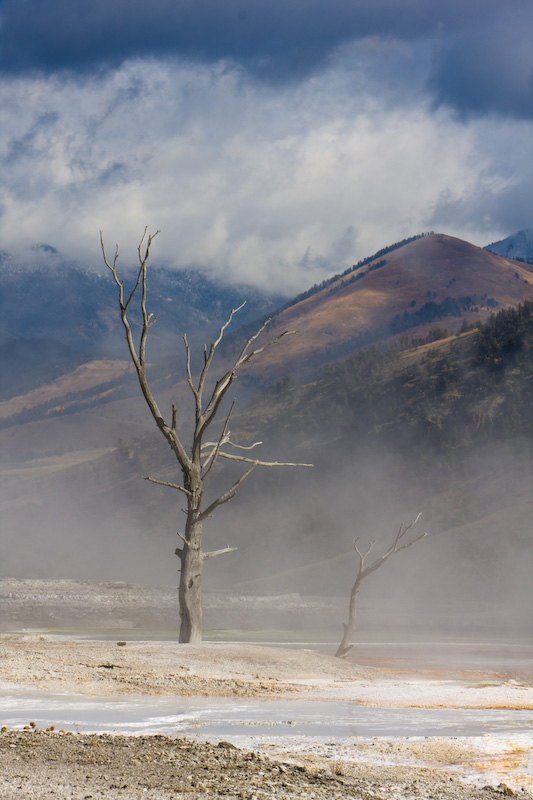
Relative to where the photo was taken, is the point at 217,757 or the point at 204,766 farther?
the point at 217,757

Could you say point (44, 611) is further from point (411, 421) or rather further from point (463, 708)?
point (411, 421)

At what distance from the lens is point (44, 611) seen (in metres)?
51.8

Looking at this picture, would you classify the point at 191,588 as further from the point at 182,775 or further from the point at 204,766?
the point at 182,775

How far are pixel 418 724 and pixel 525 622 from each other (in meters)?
45.9

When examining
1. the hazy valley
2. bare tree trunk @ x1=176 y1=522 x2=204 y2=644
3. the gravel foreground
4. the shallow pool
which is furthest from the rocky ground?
the hazy valley

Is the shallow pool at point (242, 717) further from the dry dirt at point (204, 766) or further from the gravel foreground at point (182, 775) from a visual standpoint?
the gravel foreground at point (182, 775)

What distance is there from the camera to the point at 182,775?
6984mm

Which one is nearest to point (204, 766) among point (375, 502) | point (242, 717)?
point (242, 717)

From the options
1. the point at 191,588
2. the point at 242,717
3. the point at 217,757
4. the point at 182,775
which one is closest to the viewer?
the point at 182,775

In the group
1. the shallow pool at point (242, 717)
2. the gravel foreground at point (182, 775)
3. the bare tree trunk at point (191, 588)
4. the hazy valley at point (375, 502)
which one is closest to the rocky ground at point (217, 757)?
the gravel foreground at point (182, 775)

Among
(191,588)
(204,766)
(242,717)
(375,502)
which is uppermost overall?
(375,502)

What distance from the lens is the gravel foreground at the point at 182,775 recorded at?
653 cm

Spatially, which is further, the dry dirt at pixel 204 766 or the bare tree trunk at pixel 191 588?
the bare tree trunk at pixel 191 588

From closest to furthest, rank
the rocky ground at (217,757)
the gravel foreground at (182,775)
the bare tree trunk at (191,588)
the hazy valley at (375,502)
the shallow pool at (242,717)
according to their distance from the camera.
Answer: the gravel foreground at (182,775) → the rocky ground at (217,757) → the shallow pool at (242,717) → the bare tree trunk at (191,588) → the hazy valley at (375,502)
